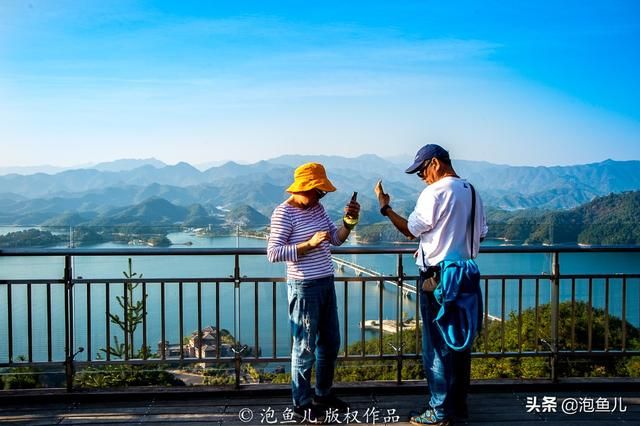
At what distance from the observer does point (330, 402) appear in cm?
365

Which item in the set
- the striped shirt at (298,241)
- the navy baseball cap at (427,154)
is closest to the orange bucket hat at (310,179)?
the striped shirt at (298,241)

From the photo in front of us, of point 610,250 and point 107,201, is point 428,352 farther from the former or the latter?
point 107,201

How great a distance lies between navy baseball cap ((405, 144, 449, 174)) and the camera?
323 centimetres

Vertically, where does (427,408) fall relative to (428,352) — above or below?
below

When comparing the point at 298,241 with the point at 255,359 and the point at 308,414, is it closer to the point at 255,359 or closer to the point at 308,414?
the point at 308,414

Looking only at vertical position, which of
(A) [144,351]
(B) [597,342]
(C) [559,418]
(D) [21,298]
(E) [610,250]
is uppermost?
(E) [610,250]

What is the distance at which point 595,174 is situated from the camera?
13288 cm

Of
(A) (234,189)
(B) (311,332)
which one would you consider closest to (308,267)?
(B) (311,332)

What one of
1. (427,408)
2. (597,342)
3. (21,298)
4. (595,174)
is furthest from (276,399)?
(595,174)

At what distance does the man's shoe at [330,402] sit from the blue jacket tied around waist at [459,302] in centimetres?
92

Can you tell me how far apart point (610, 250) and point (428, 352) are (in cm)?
183

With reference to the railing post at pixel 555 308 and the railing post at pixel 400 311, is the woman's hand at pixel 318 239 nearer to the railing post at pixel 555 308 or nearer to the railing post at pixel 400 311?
the railing post at pixel 400 311

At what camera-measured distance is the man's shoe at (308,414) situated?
351 centimetres

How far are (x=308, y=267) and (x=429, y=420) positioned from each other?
123 cm
